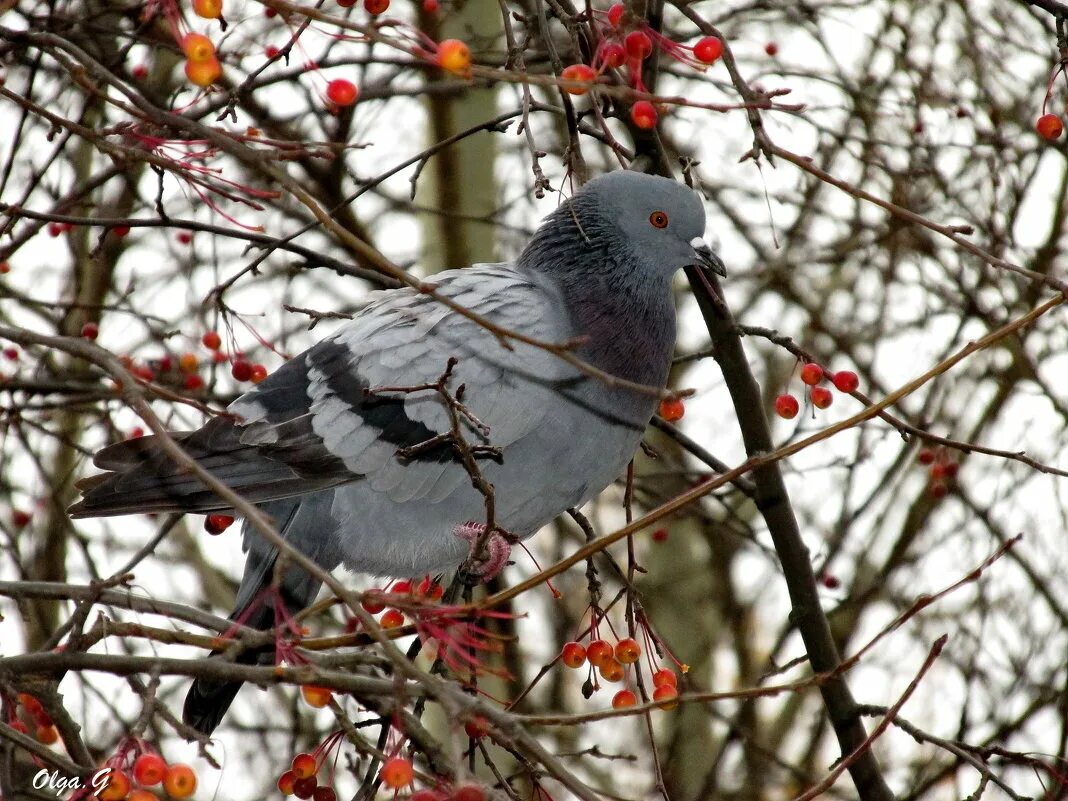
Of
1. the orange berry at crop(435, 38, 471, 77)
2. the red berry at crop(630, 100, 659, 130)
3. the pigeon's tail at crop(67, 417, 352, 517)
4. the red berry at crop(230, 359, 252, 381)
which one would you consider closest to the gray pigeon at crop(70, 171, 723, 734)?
the pigeon's tail at crop(67, 417, 352, 517)

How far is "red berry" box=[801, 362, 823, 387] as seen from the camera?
3896 mm

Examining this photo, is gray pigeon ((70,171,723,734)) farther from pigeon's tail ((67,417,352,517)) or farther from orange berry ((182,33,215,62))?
orange berry ((182,33,215,62))

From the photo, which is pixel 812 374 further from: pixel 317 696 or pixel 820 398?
pixel 317 696

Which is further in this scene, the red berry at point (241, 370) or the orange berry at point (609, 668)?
the red berry at point (241, 370)

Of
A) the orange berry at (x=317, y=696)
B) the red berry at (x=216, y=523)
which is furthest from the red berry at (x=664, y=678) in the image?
the red berry at (x=216, y=523)

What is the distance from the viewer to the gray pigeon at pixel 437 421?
14.4ft

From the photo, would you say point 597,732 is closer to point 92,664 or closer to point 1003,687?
point 1003,687

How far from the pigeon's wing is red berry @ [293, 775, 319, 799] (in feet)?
4.18

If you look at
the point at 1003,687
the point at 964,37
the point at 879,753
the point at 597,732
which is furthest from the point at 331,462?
the point at 597,732

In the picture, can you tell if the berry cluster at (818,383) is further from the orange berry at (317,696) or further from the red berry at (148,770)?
the red berry at (148,770)

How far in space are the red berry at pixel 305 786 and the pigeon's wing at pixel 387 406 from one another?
1275mm

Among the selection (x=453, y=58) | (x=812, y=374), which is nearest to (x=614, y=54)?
(x=453, y=58)

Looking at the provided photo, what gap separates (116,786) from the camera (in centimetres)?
256

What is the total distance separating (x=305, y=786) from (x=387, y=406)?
5.03 ft
